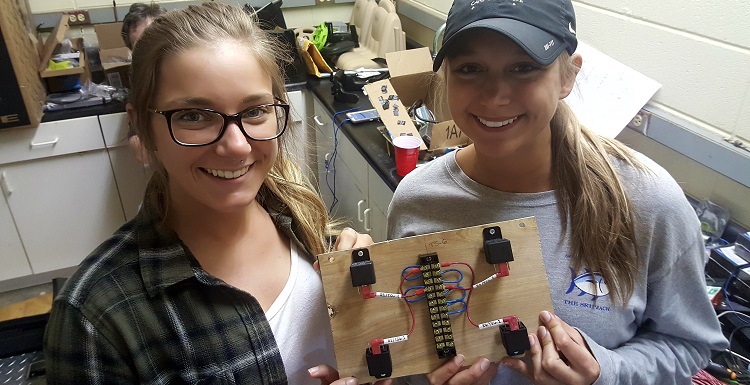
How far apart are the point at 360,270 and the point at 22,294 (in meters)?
2.73

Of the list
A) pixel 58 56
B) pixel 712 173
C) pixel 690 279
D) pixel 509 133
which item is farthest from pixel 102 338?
pixel 58 56

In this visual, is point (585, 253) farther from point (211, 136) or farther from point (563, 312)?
point (211, 136)

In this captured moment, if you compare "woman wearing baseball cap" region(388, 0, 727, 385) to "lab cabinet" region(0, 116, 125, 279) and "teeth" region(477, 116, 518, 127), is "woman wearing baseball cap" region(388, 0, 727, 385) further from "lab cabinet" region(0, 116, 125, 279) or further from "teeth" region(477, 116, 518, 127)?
"lab cabinet" region(0, 116, 125, 279)

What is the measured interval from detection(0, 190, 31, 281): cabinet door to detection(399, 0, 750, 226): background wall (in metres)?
2.85

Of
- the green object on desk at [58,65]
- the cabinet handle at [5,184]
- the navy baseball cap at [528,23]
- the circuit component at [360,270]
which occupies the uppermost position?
the navy baseball cap at [528,23]

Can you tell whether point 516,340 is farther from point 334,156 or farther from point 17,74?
point 17,74

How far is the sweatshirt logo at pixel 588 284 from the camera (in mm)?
880

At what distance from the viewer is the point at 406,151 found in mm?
1752

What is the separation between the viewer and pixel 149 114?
2.84 ft

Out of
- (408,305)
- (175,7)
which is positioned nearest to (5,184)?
(175,7)

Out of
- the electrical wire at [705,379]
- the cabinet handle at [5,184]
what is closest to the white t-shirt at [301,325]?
the electrical wire at [705,379]

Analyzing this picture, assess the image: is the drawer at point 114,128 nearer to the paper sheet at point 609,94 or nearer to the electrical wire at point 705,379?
the paper sheet at point 609,94

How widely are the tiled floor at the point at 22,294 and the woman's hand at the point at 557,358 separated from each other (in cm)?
283

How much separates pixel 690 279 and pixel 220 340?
82 cm
